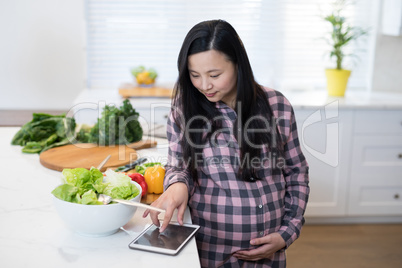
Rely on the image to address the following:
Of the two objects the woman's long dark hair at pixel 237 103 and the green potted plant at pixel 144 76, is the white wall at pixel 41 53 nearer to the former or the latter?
the green potted plant at pixel 144 76

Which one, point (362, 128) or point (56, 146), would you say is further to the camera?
point (362, 128)

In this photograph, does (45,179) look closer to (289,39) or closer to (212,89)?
(212,89)

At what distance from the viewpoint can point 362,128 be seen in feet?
10.4

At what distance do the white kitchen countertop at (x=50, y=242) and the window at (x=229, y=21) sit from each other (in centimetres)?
215

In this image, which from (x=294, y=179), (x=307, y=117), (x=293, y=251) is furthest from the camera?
(x=307, y=117)

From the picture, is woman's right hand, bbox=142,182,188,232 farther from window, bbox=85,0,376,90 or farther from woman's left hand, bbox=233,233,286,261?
window, bbox=85,0,376,90

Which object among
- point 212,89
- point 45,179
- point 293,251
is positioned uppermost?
point 212,89

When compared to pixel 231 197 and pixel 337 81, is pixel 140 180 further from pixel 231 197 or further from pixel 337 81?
pixel 337 81

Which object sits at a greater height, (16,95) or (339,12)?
(339,12)

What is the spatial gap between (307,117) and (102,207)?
2.29 metres

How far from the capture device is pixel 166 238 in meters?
1.16

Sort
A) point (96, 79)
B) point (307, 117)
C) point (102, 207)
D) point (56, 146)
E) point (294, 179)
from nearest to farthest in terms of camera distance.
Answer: point (102, 207) < point (294, 179) < point (56, 146) < point (307, 117) < point (96, 79)

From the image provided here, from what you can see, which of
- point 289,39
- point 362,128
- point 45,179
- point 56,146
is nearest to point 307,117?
point 362,128

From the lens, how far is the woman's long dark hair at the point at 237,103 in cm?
137
